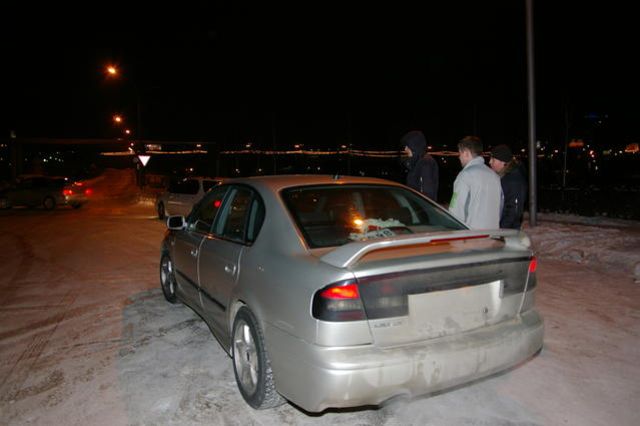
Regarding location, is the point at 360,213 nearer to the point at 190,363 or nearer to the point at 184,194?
the point at 190,363

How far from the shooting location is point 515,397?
3.59 meters

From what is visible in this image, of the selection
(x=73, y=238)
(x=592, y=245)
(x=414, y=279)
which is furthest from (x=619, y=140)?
(x=414, y=279)

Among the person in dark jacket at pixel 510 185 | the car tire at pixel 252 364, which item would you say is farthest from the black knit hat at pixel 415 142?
the car tire at pixel 252 364

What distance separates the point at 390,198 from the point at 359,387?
1.95 m

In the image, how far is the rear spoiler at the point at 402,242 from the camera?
2843 millimetres

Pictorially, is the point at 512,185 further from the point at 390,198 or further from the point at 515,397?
the point at 515,397

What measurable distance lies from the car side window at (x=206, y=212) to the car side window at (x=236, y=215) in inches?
9.2

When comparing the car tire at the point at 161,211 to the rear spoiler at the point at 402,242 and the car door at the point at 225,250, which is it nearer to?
the car door at the point at 225,250

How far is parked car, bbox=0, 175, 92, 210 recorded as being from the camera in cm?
2203

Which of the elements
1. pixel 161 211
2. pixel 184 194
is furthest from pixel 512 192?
pixel 161 211

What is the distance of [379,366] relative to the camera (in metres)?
2.75

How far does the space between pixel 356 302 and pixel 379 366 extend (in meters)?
0.36

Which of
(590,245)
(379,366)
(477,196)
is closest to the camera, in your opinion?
(379,366)

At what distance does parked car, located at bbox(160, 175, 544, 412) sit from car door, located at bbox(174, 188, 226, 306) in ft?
2.32
